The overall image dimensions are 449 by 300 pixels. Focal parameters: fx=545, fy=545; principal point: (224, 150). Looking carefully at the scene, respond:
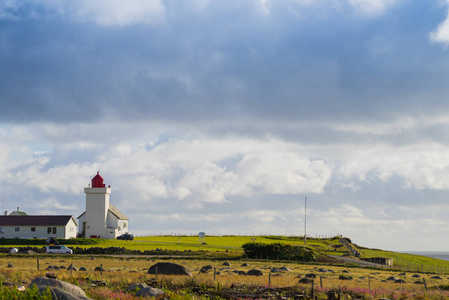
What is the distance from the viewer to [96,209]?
363 ft

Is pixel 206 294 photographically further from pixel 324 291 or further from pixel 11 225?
pixel 11 225

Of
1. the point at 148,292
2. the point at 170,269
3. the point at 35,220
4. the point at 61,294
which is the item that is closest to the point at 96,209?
the point at 35,220

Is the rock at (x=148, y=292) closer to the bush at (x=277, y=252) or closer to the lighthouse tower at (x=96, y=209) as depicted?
the bush at (x=277, y=252)

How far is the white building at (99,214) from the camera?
110 m

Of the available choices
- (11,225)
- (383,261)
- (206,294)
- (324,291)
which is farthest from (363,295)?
(11,225)

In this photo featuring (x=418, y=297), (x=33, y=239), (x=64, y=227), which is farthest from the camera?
(x=64, y=227)

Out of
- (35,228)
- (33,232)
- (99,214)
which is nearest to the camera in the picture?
(33,232)

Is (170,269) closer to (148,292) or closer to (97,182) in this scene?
(148,292)

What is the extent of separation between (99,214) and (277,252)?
4407cm

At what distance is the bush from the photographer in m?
79.6

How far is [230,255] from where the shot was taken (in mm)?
78375

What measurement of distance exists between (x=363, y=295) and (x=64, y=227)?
277ft

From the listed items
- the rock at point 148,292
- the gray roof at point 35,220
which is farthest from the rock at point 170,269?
the gray roof at point 35,220

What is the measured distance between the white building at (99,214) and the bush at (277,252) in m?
39.5
